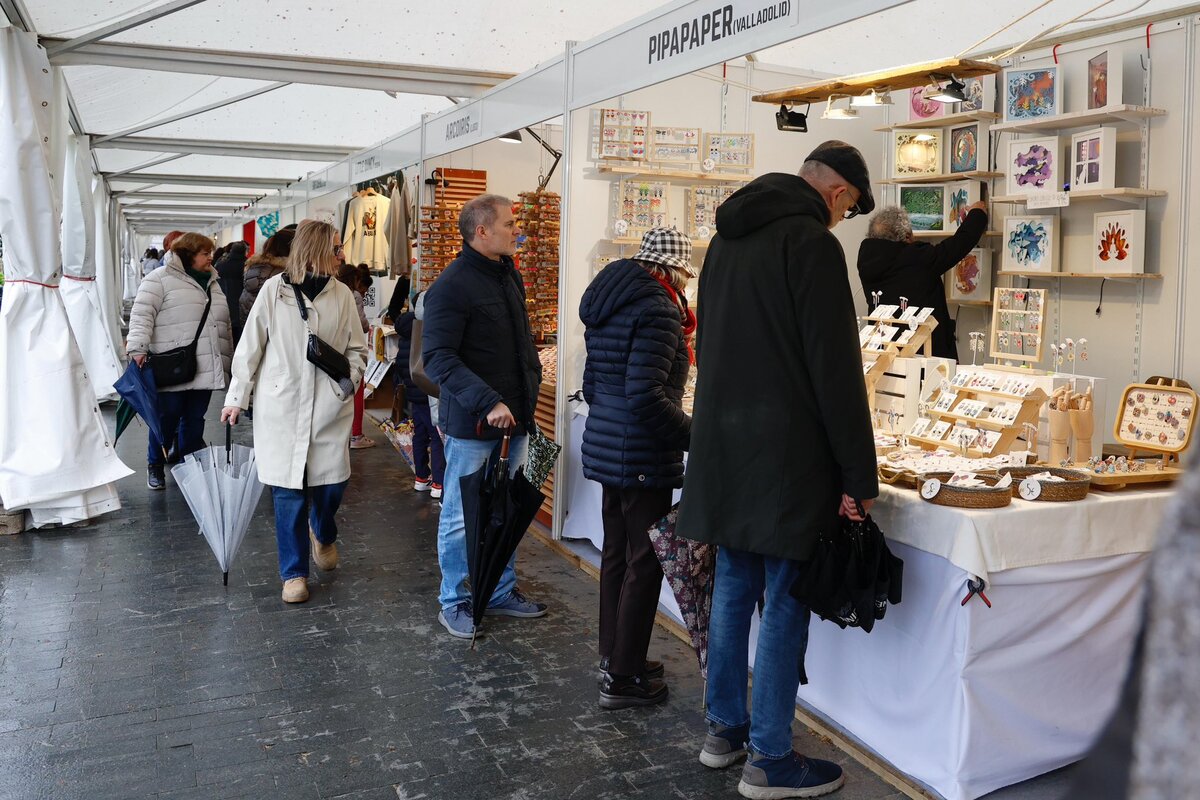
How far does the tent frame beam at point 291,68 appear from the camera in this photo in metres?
7.09

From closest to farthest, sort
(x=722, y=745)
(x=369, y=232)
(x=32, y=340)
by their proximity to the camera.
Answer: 1. (x=722, y=745)
2. (x=32, y=340)
3. (x=369, y=232)

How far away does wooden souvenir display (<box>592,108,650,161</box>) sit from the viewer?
5.60 m

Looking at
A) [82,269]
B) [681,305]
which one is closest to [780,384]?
[681,305]

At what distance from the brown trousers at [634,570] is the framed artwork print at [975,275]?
343 cm

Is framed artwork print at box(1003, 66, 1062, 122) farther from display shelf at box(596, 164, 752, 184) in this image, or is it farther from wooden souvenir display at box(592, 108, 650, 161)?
wooden souvenir display at box(592, 108, 650, 161)

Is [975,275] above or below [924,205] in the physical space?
below

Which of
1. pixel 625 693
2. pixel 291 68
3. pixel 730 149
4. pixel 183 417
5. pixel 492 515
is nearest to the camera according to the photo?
pixel 625 693

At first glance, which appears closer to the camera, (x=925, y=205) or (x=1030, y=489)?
(x=1030, y=489)

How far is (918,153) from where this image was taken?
6.41 meters

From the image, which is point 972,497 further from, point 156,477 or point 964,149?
point 156,477

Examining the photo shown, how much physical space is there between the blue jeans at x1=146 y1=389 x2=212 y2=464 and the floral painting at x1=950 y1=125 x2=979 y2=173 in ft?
16.4

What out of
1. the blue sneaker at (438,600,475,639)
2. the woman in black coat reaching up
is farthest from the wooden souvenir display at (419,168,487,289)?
the woman in black coat reaching up

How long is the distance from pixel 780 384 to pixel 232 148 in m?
11.1

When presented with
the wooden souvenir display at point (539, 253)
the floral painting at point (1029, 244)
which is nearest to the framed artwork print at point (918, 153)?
the floral painting at point (1029, 244)
